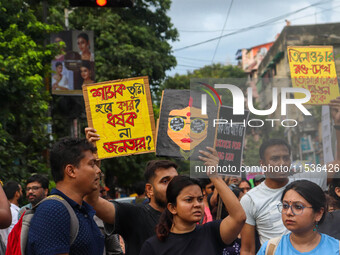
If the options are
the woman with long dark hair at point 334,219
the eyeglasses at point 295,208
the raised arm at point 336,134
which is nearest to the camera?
the eyeglasses at point 295,208

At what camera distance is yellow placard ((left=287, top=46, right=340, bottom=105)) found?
5.70 m

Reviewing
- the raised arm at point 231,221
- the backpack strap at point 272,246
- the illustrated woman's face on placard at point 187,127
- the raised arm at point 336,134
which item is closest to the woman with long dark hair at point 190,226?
the raised arm at point 231,221

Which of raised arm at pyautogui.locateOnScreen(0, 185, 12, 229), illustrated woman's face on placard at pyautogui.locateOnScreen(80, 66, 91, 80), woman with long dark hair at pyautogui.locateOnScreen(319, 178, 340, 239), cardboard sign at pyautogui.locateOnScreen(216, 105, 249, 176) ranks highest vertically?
illustrated woman's face on placard at pyautogui.locateOnScreen(80, 66, 91, 80)

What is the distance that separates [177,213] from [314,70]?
2.39 metres

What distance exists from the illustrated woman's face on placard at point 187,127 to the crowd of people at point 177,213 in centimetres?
41

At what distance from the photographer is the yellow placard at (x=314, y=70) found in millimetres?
5697

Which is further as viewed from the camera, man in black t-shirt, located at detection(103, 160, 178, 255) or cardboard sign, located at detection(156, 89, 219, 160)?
cardboard sign, located at detection(156, 89, 219, 160)

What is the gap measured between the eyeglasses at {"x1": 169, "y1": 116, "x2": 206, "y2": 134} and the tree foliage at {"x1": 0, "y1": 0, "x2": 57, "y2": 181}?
592 centimetres

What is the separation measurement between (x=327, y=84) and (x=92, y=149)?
274cm

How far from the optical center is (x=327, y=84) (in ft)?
18.9

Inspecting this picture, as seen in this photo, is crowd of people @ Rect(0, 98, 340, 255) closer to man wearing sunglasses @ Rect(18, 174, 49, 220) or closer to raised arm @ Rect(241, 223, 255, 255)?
raised arm @ Rect(241, 223, 255, 255)

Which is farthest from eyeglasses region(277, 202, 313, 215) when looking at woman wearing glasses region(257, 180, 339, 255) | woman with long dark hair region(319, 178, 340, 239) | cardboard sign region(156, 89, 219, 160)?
cardboard sign region(156, 89, 219, 160)

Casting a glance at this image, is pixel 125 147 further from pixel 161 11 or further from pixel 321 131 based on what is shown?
pixel 161 11

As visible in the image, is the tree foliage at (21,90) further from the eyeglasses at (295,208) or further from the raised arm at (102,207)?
the eyeglasses at (295,208)
